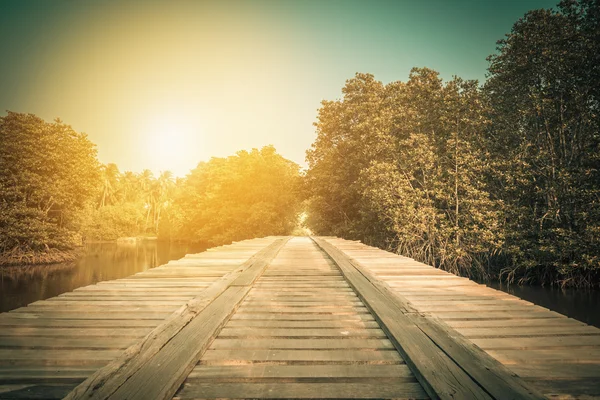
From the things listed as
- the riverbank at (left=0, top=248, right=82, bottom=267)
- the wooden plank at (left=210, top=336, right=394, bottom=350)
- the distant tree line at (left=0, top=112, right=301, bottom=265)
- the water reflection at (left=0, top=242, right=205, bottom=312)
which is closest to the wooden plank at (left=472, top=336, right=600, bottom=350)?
the wooden plank at (left=210, top=336, right=394, bottom=350)

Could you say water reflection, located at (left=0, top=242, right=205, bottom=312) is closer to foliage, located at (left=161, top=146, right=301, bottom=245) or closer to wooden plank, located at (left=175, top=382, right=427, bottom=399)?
foliage, located at (left=161, top=146, right=301, bottom=245)

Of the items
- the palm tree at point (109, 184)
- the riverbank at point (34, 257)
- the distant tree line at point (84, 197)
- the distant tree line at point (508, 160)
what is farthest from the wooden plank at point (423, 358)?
the palm tree at point (109, 184)

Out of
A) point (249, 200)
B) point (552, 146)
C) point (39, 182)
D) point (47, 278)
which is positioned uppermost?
point (552, 146)

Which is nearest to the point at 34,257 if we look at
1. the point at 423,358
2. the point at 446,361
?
the point at 423,358

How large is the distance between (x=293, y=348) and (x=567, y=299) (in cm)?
1185

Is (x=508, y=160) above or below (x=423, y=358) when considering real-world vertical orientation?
above

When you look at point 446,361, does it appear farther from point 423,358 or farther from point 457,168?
point 457,168

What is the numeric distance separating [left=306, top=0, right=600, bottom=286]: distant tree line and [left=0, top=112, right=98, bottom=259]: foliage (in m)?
18.5

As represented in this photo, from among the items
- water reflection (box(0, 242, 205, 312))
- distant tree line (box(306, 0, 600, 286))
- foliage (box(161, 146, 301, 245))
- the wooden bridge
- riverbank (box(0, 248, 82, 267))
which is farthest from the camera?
foliage (box(161, 146, 301, 245))

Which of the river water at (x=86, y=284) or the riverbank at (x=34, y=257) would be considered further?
the riverbank at (x=34, y=257)

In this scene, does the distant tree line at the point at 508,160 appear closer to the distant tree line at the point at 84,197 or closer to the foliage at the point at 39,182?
the distant tree line at the point at 84,197

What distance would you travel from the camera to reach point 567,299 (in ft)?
30.5

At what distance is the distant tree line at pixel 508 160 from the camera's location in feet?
30.8

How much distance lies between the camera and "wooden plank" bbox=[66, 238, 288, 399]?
122 centimetres
